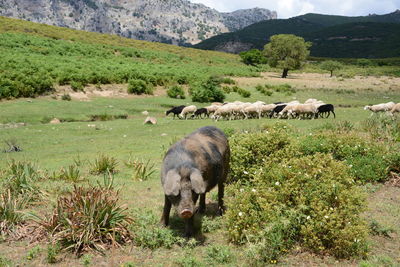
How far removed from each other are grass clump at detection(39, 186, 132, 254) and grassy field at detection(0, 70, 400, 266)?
26cm

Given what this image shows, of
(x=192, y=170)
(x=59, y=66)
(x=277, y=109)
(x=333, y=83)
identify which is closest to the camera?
(x=192, y=170)

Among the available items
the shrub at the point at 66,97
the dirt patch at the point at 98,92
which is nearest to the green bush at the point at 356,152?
the shrub at the point at 66,97

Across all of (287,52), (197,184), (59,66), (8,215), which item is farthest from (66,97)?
(287,52)

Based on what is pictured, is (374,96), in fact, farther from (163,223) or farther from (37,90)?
(163,223)

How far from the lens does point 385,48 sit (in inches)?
6176

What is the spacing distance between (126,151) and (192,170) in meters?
9.11

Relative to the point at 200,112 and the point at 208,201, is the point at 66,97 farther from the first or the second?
the point at 208,201

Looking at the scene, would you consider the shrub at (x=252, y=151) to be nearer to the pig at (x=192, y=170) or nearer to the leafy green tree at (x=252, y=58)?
the pig at (x=192, y=170)

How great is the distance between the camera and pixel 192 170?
595 centimetres

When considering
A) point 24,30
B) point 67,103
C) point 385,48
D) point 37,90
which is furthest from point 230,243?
point 385,48

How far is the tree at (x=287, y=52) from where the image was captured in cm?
6081

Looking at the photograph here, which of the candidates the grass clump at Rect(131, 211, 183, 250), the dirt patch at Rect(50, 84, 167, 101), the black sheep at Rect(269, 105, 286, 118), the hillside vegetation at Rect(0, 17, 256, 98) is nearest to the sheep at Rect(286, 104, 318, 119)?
the black sheep at Rect(269, 105, 286, 118)

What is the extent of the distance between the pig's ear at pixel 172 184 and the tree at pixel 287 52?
189 feet

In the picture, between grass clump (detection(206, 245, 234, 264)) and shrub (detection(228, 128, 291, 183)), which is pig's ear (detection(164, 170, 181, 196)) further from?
shrub (detection(228, 128, 291, 183))
